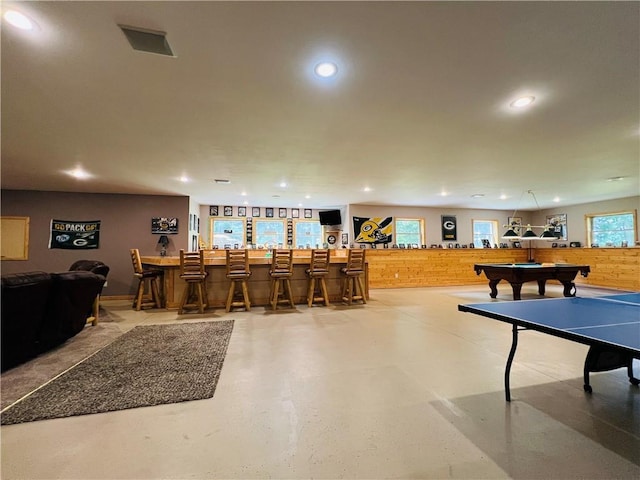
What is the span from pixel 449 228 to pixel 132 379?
9703mm

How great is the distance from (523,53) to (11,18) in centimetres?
345

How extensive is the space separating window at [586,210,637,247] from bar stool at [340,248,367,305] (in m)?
7.97

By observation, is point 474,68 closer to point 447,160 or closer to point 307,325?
point 447,160

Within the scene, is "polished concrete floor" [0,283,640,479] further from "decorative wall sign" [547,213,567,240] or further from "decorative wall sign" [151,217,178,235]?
"decorative wall sign" [547,213,567,240]

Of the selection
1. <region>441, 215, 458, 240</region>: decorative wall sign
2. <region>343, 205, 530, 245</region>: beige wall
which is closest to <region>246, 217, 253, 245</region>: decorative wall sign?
<region>343, 205, 530, 245</region>: beige wall

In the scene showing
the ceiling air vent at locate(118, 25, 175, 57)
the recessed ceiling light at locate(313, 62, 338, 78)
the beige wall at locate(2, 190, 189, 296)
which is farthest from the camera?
the beige wall at locate(2, 190, 189, 296)

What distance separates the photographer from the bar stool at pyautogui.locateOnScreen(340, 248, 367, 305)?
5.74 meters

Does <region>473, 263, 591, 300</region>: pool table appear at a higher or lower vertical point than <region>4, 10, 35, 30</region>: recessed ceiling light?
lower

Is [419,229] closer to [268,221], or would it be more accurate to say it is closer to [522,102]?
[268,221]

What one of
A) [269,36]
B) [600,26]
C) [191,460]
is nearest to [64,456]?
[191,460]

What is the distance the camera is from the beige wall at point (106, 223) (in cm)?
670

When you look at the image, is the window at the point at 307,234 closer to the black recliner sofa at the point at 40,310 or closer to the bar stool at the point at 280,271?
the bar stool at the point at 280,271

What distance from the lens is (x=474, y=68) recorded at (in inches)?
89.3

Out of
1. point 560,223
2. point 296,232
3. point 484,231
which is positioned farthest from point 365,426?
point 560,223
